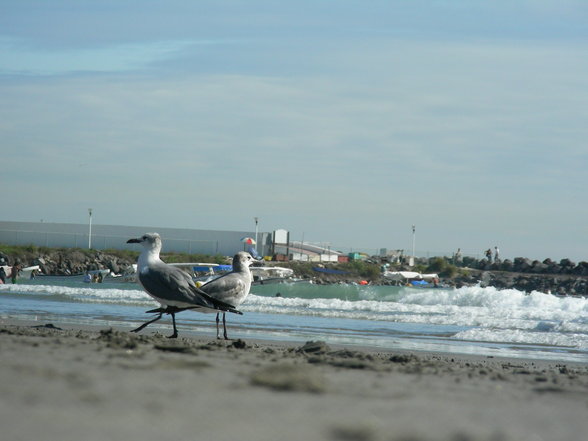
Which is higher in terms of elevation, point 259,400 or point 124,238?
point 124,238

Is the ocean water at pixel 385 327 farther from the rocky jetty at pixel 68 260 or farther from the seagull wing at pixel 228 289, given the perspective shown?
the rocky jetty at pixel 68 260

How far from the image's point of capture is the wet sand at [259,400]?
15.8 ft

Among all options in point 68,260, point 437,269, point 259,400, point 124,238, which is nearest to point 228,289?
point 259,400

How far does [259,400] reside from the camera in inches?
227

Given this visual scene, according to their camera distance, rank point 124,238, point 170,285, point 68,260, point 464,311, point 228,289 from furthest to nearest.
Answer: point 124,238 → point 68,260 → point 464,311 → point 228,289 → point 170,285

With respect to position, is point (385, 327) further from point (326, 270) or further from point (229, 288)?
point (326, 270)

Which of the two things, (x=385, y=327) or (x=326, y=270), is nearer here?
(x=385, y=327)

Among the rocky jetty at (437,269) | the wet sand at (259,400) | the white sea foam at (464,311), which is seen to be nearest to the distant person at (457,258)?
the rocky jetty at (437,269)

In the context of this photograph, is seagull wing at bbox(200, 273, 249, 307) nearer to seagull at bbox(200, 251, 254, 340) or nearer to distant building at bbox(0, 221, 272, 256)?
seagull at bbox(200, 251, 254, 340)

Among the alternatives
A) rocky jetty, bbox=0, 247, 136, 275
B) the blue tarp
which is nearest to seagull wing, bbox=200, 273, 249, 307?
rocky jetty, bbox=0, 247, 136, 275

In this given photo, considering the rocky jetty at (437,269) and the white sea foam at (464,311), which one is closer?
the white sea foam at (464,311)

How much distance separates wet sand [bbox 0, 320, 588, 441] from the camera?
15.8ft

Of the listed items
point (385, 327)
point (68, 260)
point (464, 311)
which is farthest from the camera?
point (68, 260)

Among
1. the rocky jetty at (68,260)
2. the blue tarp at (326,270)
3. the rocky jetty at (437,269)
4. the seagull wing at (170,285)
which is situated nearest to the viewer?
the seagull wing at (170,285)
